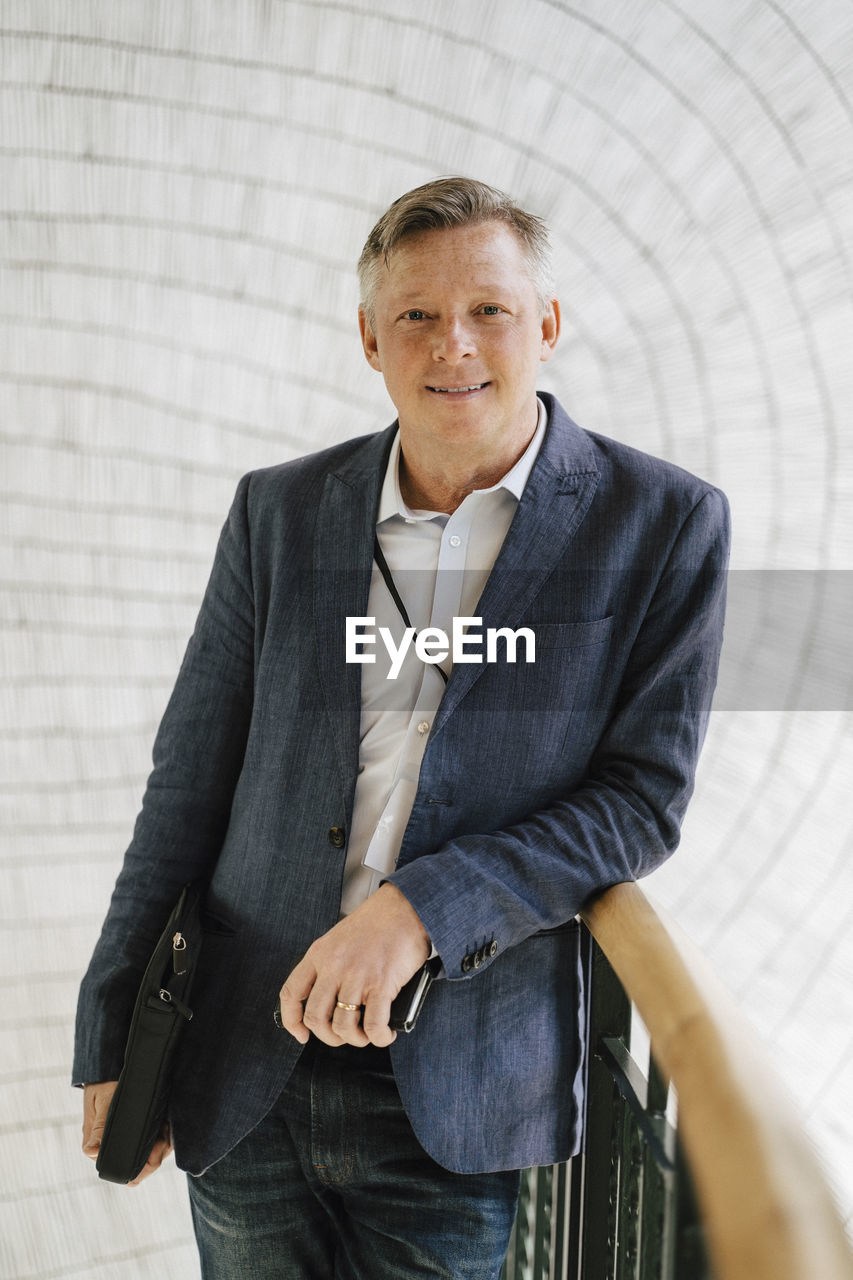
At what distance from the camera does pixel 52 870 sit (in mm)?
2602

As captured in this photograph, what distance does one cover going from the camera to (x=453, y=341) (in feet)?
5.19

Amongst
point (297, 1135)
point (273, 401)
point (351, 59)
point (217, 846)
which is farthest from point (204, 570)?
point (297, 1135)

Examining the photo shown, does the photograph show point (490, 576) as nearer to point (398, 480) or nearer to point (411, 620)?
point (411, 620)

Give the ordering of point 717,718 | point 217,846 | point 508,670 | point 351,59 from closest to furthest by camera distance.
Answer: point 508,670, point 217,846, point 351,59, point 717,718

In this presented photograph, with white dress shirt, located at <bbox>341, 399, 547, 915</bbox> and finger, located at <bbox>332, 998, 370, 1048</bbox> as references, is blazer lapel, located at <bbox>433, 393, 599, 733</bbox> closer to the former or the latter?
white dress shirt, located at <bbox>341, 399, 547, 915</bbox>

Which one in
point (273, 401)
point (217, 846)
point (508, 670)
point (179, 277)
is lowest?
point (217, 846)

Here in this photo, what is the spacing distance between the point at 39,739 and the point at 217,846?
951 mm

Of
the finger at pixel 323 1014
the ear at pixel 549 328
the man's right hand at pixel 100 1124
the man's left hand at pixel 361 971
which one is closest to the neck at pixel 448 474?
the ear at pixel 549 328

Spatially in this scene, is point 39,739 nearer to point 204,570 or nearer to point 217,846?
point 204,570

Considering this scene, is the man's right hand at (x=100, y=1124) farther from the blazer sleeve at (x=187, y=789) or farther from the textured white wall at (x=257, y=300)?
the textured white wall at (x=257, y=300)

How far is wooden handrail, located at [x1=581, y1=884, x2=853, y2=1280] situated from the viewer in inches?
25.5

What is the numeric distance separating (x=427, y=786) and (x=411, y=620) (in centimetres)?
26

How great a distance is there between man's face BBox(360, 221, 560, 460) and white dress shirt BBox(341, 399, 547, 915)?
9cm

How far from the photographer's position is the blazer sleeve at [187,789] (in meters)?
1.70
